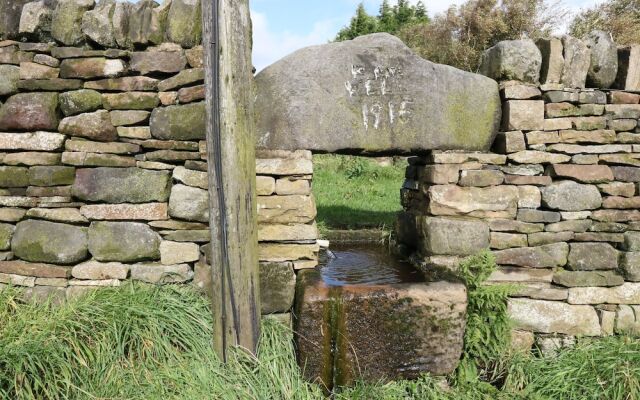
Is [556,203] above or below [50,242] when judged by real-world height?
above

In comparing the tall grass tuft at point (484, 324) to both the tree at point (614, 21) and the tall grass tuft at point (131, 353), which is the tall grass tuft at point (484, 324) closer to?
the tall grass tuft at point (131, 353)

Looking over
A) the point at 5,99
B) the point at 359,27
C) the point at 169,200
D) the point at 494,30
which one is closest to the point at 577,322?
the point at 169,200

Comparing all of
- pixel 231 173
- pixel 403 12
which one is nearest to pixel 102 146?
pixel 231 173

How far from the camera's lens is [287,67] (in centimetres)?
306

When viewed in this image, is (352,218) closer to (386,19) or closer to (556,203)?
(556,203)

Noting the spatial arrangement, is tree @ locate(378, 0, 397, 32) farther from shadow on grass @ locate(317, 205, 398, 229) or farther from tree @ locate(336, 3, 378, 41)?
shadow on grass @ locate(317, 205, 398, 229)

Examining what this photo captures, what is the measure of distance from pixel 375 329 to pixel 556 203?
1470 mm

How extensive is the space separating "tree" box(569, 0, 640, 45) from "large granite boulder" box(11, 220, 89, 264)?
37.1ft

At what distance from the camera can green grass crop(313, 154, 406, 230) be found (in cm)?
548

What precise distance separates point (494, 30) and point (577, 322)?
1113 centimetres

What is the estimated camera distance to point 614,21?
1129cm

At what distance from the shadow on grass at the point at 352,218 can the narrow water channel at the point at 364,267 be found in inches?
26.2

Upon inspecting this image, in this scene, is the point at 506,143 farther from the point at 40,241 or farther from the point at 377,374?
the point at 40,241

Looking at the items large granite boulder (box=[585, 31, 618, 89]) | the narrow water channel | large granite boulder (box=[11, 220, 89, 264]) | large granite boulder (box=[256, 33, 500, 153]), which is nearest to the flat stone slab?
the narrow water channel
